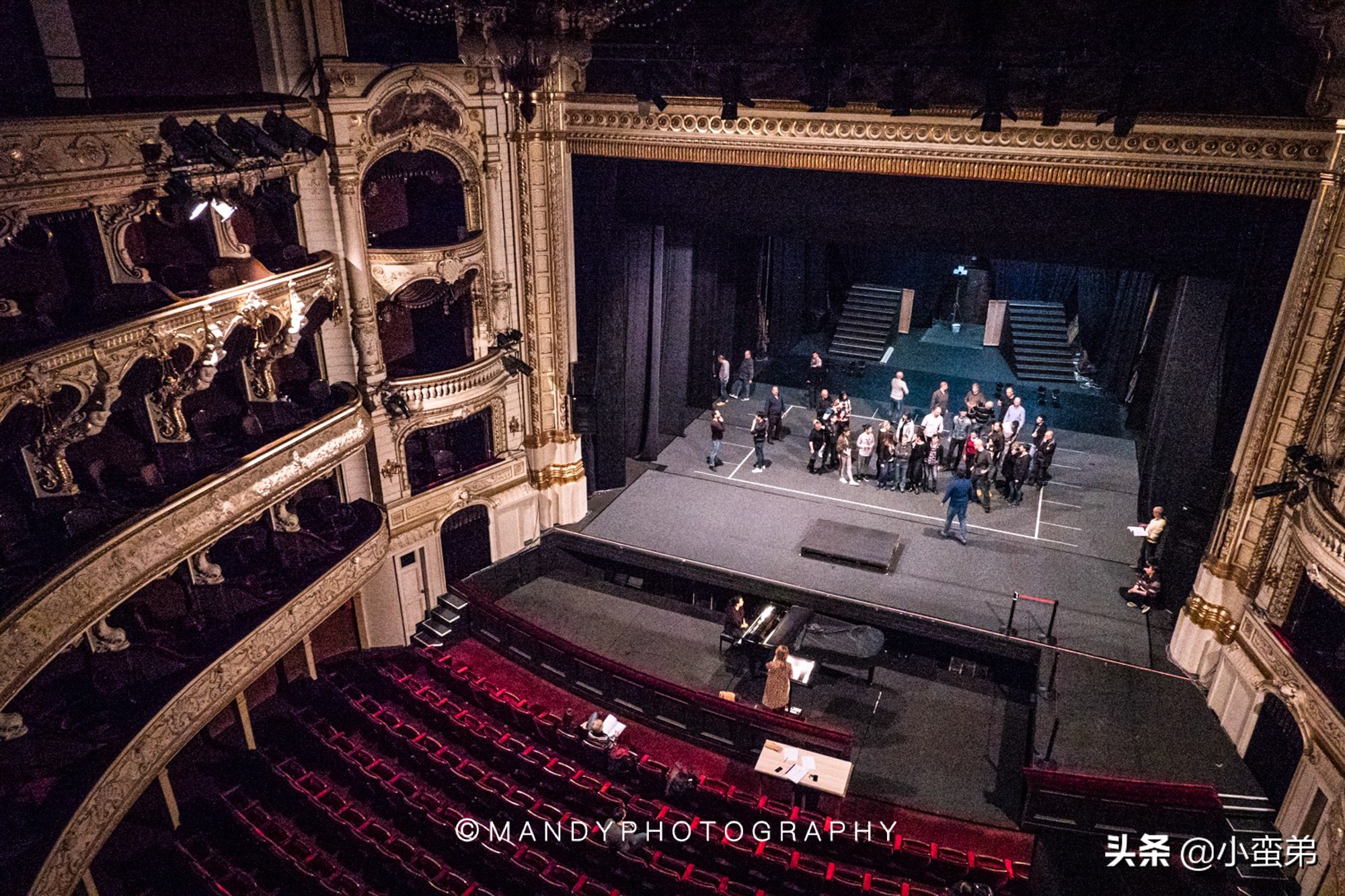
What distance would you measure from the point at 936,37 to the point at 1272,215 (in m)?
5.07

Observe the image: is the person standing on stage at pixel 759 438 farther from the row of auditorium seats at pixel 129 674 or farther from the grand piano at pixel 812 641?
the row of auditorium seats at pixel 129 674

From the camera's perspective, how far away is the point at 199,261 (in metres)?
11.4

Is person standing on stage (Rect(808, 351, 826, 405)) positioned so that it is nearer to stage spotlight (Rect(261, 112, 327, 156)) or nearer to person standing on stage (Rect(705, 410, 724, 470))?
person standing on stage (Rect(705, 410, 724, 470))

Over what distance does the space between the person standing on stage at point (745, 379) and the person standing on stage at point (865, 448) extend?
3.65 metres

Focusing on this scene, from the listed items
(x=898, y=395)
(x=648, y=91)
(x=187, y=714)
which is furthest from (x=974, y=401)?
(x=187, y=714)

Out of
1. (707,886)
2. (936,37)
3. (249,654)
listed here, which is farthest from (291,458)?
(936,37)

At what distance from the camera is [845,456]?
1795cm

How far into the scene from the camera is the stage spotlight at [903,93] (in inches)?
451

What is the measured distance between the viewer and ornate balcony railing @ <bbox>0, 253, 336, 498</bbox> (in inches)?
345

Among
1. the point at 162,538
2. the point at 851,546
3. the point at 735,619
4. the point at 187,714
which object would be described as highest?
the point at 162,538

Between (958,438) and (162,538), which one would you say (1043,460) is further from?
(162,538)

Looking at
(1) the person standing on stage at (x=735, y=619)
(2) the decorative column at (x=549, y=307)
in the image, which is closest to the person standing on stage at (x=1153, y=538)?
(1) the person standing on stage at (x=735, y=619)

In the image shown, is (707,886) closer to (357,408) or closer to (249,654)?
(249,654)

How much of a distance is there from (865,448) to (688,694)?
761cm
